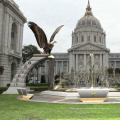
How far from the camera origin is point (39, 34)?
Result: 56.2 feet

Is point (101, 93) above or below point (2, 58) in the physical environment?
below

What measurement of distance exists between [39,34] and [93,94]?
913 centimetres

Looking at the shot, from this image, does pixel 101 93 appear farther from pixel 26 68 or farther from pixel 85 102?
pixel 26 68

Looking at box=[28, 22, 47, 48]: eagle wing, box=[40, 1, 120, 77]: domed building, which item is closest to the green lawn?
box=[28, 22, 47, 48]: eagle wing

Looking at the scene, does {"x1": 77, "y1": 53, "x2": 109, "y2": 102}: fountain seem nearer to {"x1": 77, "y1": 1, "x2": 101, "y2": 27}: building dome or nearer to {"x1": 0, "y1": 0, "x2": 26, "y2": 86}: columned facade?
{"x1": 0, "y1": 0, "x2": 26, "y2": 86}: columned facade

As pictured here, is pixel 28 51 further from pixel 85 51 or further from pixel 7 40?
pixel 85 51

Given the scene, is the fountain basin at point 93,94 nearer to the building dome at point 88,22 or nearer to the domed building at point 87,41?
the domed building at point 87,41

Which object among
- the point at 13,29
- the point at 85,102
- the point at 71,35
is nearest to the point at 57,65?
the point at 71,35

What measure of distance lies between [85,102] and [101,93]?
3.84 feet

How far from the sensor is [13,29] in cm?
3225

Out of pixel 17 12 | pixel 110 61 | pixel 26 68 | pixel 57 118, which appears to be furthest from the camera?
pixel 110 61

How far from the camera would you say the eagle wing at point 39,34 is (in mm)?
16797

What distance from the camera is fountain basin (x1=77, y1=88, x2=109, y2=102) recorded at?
34.5ft

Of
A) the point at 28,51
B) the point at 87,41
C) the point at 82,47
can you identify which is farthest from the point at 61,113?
the point at 87,41
